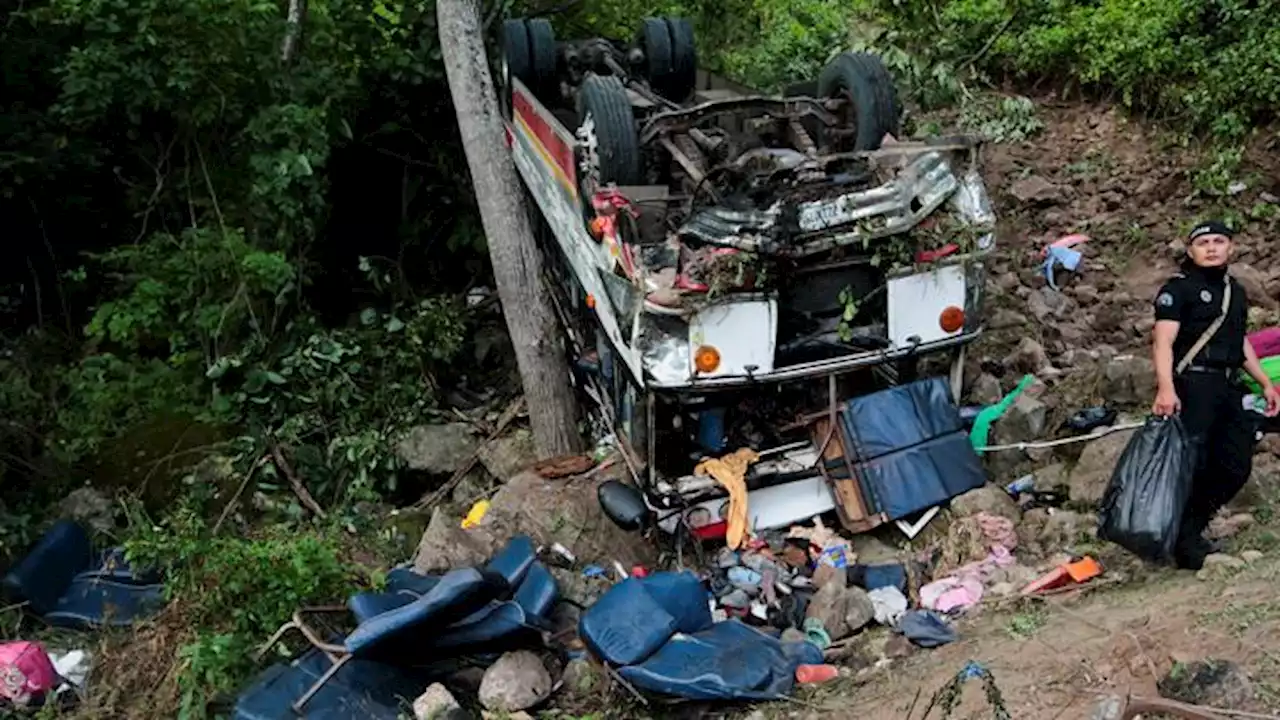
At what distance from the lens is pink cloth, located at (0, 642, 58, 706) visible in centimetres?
417

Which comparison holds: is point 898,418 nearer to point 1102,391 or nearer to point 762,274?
point 762,274

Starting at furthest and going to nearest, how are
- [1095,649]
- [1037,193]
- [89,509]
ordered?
[1037,193] < [89,509] < [1095,649]

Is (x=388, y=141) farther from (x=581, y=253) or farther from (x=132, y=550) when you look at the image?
(x=132, y=550)

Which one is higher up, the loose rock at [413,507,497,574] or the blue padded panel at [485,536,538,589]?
the blue padded panel at [485,536,538,589]

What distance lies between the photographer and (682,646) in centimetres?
380

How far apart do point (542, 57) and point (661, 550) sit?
3.99 m

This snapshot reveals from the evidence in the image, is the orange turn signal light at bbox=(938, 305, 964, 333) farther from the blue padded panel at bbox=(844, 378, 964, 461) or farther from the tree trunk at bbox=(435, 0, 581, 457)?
the tree trunk at bbox=(435, 0, 581, 457)

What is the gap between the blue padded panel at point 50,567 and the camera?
16.8ft

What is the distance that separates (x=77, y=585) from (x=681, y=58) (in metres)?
5.29

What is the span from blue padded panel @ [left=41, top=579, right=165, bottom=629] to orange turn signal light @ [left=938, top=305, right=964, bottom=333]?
3.74 meters

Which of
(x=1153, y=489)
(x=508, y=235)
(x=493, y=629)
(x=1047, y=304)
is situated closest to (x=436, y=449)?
(x=508, y=235)

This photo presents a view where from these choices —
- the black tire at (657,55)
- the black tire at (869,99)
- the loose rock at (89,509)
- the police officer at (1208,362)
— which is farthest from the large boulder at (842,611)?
the black tire at (657,55)

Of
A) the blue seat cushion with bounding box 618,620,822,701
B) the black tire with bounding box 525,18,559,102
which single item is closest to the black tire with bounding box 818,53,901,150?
the black tire with bounding box 525,18,559,102

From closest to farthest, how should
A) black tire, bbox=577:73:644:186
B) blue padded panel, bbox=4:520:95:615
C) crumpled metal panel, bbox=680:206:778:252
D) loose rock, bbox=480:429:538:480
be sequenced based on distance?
1. crumpled metal panel, bbox=680:206:778:252
2. blue padded panel, bbox=4:520:95:615
3. black tire, bbox=577:73:644:186
4. loose rock, bbox=480:429:538:480
